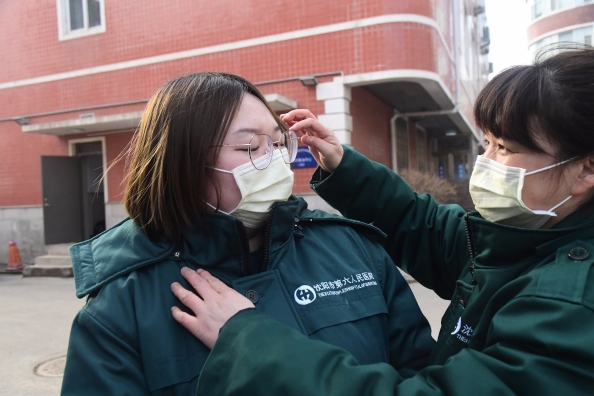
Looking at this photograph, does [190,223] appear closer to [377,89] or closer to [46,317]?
[46,317]

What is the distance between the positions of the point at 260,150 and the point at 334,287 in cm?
50

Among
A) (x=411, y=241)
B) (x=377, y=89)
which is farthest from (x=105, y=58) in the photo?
(x=411, y=241)

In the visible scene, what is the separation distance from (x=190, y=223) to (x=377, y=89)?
9.94 m

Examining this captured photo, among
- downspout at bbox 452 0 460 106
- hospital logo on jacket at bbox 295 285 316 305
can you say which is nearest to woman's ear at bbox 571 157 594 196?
hospital logo on jacket at bbox 295 285 316 305

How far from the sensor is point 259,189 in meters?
1.68

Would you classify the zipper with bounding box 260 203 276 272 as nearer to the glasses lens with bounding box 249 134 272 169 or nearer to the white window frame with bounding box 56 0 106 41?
the glasses lens with bounding box 249 134 272 169

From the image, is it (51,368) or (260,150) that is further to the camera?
(51,368)

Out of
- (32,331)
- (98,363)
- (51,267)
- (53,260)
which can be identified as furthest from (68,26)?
(98,363)

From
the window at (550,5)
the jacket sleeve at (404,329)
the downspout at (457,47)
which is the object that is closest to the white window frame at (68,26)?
the downspout at (457,47)

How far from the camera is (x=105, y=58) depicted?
12.0 metres

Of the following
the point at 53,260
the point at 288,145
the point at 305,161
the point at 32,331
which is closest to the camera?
the point at 288,145

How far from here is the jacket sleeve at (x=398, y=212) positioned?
214cm

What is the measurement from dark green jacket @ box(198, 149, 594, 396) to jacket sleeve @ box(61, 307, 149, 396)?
8.4 inches

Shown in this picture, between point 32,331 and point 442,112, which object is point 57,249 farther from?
point 442,112
